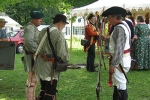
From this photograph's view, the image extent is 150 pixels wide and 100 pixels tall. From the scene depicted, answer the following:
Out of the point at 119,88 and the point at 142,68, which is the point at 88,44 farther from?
the point at 119,88

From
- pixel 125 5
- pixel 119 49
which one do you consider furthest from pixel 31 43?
Result: pixel 125 5

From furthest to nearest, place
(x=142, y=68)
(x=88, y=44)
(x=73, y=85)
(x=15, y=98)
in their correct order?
(x=142, y=68)
(x=88, y=44)
(x=73, y=85)
(x=15, y=98)

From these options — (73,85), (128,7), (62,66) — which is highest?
(128,7)

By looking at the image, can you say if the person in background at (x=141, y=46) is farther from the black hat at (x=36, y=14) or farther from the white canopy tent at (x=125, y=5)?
the black hat at (x=36, y=14)

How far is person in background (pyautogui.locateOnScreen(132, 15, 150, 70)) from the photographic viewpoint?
30.7 feet

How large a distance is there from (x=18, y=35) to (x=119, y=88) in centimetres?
1314

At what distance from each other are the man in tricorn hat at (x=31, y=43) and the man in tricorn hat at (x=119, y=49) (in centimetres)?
132

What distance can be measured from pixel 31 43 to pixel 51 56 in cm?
72

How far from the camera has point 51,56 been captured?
14.1 ft

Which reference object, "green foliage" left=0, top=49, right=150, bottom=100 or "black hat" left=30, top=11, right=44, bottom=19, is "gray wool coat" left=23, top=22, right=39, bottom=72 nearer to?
"black hat" left=30, top=11, right=44, bottom=19

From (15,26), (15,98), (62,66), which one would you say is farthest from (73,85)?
(15,26)

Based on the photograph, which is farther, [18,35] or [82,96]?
[18,35]

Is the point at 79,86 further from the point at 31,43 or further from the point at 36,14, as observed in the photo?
the point at 36,14

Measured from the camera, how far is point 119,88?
4.41 m
